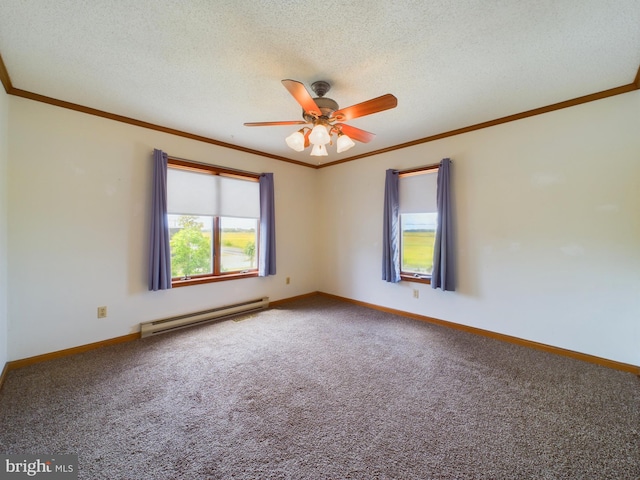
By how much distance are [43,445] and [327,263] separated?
13.6 feet

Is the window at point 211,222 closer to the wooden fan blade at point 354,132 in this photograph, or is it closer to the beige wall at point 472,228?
the beige wall at point 472,228

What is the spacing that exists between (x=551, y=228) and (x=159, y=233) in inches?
177

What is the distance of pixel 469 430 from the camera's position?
1.77 metres

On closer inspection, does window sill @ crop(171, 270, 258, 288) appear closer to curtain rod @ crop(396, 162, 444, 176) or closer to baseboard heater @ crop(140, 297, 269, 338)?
baseboard heater @ crop(140, 297, 269, 338)

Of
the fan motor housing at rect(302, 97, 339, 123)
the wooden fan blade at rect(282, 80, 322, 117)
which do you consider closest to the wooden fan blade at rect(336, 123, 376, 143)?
the fan motor housing at rect(302, 97, 339, 123)

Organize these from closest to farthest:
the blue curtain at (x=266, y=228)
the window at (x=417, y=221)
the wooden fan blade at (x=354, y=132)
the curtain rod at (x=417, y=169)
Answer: the wooden fan blade at (x=354, y=132), the curtain rod at (x=417, y=169), the window at (x=417, y=221), the blue curtain at (x=266, y=228)

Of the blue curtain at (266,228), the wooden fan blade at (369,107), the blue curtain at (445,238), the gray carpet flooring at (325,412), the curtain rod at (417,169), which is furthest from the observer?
the blue curtain at (266,228)

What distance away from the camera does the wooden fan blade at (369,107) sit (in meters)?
1.88

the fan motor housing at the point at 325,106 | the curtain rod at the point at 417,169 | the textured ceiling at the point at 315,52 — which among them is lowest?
the curtain rod at the point at 417,169

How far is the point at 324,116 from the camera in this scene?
7.47ft

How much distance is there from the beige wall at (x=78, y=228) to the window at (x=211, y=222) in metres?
0.25

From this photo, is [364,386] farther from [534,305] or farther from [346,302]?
[346,302]

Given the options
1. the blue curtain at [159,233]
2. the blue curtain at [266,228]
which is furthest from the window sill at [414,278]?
the blue curtain at [159,233]

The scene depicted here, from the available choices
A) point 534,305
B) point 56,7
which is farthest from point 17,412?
point 534,305
